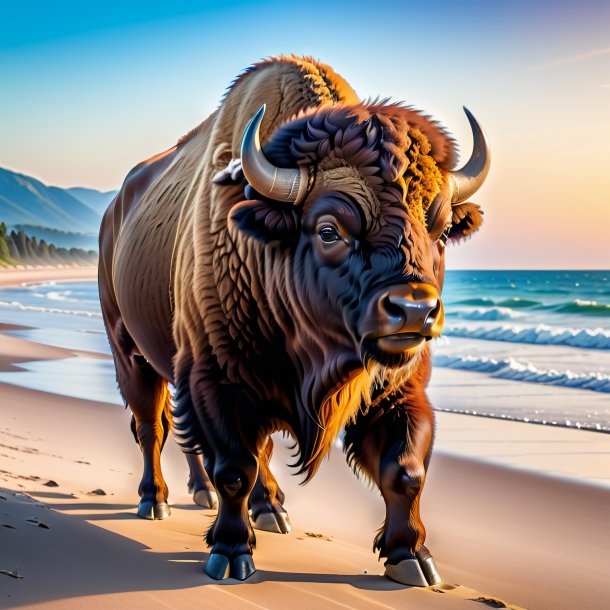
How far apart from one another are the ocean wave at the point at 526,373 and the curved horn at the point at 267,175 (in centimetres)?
1027

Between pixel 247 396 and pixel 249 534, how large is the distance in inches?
28.3

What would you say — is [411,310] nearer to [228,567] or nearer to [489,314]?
Answer: [228,567]

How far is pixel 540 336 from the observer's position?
24.3 meters

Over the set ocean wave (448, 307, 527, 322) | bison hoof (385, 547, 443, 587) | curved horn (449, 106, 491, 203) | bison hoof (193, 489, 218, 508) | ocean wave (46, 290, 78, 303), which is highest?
ocean wave (448, 307, 527, 322)

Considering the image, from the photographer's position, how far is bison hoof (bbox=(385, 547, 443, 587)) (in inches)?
168

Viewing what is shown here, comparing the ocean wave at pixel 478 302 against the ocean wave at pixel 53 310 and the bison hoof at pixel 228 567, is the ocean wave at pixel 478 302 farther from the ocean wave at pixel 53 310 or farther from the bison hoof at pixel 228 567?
the bison hoof at pixel 228 567

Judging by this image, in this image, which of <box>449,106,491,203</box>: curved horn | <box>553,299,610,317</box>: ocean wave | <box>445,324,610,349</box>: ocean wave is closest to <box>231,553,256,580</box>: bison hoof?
<box>449,106,491,203</box>: curved horn

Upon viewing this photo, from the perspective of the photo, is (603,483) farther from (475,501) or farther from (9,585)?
(9,585)

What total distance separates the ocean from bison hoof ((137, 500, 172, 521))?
16.2 feet

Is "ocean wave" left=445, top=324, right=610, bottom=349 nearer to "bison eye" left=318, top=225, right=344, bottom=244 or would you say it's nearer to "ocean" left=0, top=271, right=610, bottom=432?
"ocean" left=0, top=271, right=610, bottom=432

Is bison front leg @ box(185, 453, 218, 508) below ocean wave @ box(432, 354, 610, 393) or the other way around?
below

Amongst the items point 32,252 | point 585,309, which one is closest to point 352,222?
point 585,309

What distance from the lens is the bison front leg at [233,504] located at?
14.4 feet

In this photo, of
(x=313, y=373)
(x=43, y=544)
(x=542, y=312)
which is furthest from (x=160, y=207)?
(x=542, y=312)
